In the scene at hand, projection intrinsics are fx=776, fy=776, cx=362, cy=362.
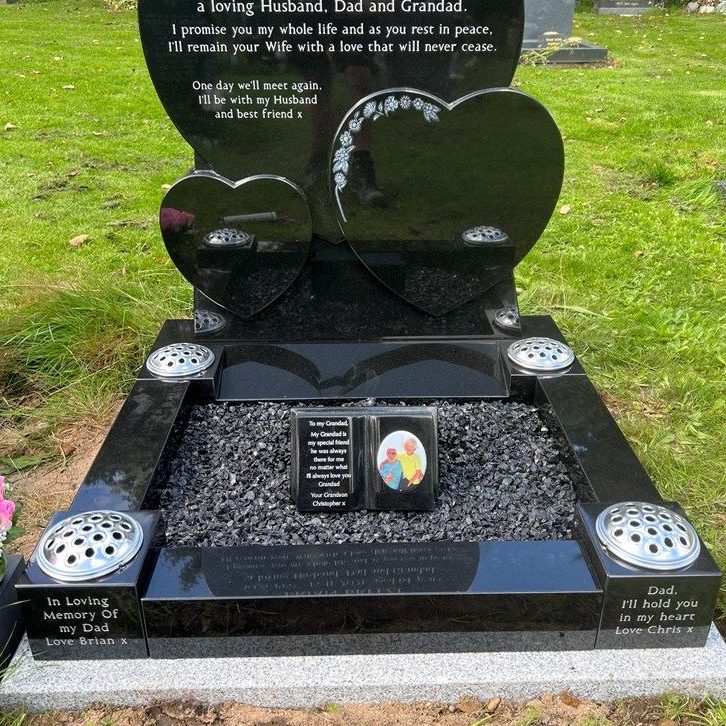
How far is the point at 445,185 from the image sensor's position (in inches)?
124

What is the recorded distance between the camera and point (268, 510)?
2666mm

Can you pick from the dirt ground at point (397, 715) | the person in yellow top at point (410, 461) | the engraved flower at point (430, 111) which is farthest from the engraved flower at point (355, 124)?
the dirt ground at point (397, 715)

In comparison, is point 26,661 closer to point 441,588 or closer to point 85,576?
point 85,576

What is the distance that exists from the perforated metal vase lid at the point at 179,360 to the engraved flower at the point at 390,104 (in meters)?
1.22

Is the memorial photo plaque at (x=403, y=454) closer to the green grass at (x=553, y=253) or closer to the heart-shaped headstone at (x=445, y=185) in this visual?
the heart-shaped headstone at (x=445, y=185)

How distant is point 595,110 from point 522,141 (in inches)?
214

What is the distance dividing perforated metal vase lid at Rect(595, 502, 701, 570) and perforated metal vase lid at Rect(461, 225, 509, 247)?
1.33 meters

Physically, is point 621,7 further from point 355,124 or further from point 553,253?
point 355,124

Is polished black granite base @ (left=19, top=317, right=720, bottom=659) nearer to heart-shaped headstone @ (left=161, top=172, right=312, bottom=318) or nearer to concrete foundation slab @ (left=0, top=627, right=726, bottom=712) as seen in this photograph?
concrete foundation slab @ (left=0, top=627, right=726, bottom=712)

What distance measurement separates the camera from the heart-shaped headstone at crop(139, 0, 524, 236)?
2881mm

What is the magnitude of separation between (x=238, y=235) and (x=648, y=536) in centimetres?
197

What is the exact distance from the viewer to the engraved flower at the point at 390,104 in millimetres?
2992

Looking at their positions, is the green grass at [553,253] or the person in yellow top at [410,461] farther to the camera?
the green grass at [553,253]

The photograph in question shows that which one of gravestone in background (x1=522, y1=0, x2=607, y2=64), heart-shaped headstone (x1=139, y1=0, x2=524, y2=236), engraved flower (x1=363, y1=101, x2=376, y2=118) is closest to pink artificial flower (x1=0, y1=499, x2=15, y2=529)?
heart-shaped headstone (x1=139, y1=0, x2=524, y2=236)
